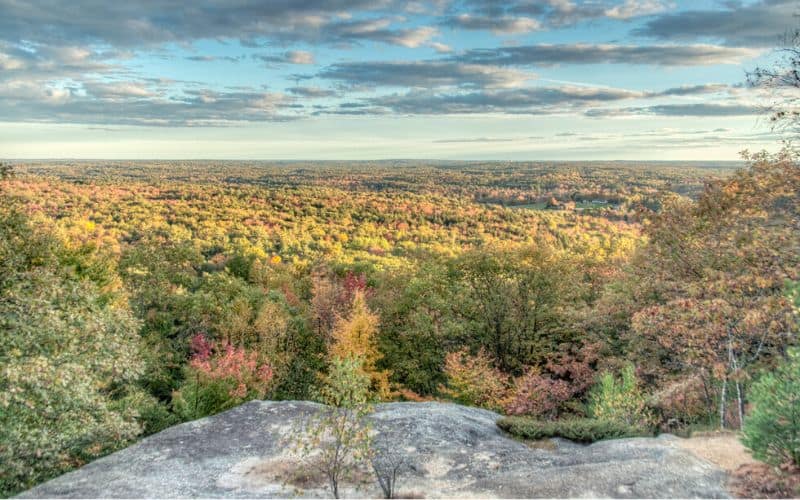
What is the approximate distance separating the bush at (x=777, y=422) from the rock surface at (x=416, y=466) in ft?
4.89

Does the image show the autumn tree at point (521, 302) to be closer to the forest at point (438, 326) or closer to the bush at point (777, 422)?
the forest at point (438, 326)

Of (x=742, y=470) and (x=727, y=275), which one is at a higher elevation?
(x=727, y=275)

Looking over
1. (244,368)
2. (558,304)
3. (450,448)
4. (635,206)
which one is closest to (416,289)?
(558,304)

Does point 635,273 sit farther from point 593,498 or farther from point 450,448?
point 593,498

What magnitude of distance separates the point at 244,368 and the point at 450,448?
14595mm

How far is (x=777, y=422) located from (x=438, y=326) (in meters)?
24.6

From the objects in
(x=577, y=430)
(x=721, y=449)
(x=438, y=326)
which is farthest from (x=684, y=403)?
(x=438, y=326)

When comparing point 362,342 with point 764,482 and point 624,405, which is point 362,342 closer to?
point 624,405

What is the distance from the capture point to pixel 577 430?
55.9 feet

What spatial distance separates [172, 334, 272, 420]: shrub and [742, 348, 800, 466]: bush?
1841 centimetres

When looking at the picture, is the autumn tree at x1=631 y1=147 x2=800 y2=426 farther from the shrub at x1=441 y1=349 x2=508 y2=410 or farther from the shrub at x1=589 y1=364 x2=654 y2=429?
the shrub at x1=441 y1=349 x2=508 y2=410

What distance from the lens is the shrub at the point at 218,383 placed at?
21547 mm

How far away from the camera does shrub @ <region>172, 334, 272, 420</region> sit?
21547 millimetres

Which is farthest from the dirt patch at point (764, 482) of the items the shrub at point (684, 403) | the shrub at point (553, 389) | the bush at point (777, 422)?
the shrub at point (553, 389)
